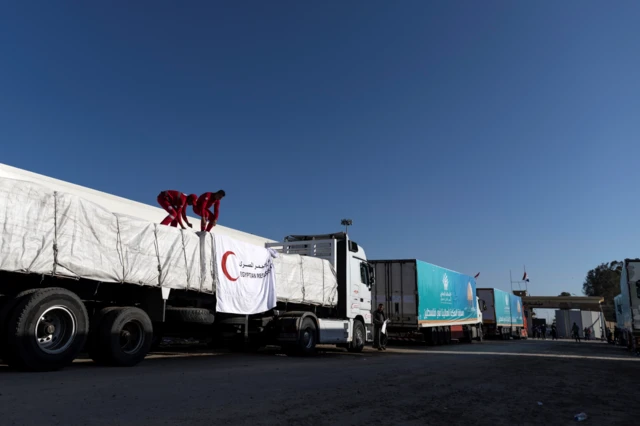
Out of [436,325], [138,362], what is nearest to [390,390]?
[138,362]

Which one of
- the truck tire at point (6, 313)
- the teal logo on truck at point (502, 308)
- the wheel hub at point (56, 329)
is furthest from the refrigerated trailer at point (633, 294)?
the truck tire at point (6, 313)

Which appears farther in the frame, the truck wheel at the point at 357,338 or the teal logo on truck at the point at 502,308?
the teal logo on truck at the point at 502,308

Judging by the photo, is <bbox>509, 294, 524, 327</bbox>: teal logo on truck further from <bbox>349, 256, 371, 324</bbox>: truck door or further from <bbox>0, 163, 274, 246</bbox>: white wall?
<bbox>349, 256, 371, 324</bbox>: truck door

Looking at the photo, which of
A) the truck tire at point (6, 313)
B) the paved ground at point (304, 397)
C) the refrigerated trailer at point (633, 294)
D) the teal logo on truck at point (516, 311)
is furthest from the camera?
the teal logo on truck at point (516, 311)

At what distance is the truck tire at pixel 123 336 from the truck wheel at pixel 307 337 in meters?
4.75

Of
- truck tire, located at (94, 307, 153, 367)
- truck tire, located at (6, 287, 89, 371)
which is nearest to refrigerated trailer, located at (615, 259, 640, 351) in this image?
truck tire, located at (94, 307, 153, 367)

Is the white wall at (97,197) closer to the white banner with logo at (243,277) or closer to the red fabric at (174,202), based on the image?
the red fabric at (174,202)

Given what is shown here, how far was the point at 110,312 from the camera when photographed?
891 cm

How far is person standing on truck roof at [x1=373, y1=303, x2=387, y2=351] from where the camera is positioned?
1730cm

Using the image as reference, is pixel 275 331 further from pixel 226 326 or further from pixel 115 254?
pixel 115 254

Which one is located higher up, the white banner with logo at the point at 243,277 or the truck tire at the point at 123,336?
the white banner with logo at the point at 243,277

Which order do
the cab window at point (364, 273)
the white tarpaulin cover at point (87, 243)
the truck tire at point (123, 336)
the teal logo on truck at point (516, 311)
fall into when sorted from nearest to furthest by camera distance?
1. the white tarpaulin cover at point (87, 243)
2. the truck tire at point (123, 336)
3. the cab window at point (364, 273)
4. the teal logo on truck at point (516, 311)

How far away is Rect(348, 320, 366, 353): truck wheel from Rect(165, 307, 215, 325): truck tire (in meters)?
6.16

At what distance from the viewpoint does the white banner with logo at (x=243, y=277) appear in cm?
1125
